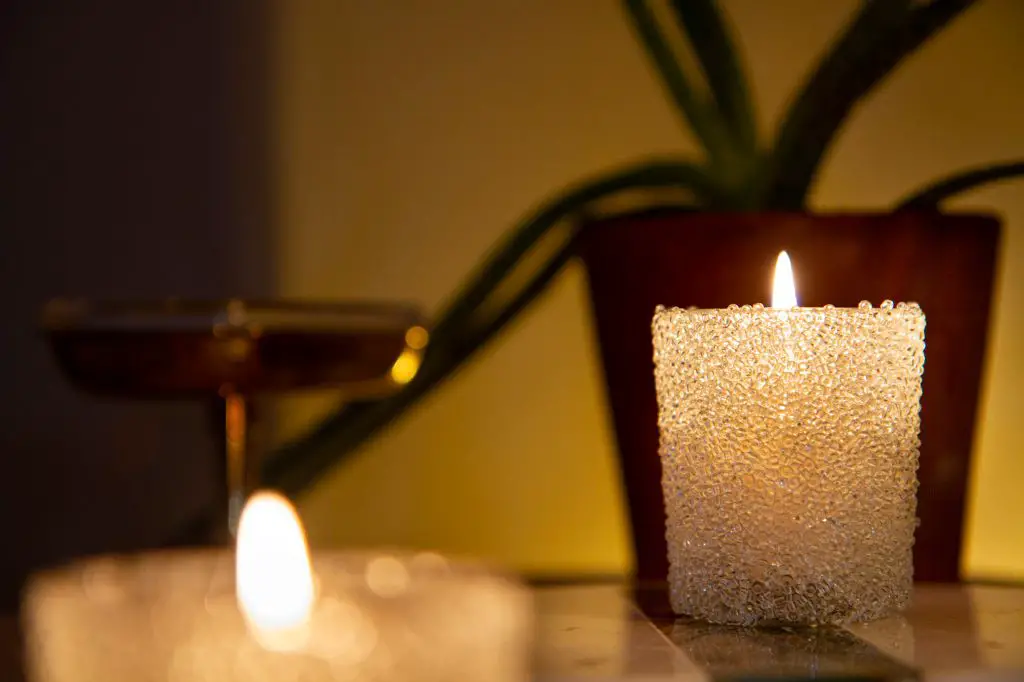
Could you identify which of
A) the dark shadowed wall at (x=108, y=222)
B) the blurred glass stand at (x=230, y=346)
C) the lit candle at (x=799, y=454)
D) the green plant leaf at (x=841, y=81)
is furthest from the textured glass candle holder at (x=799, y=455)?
the dark shadowed wall at (x=108, y=222)

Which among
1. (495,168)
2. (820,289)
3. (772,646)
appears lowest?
(772,646)

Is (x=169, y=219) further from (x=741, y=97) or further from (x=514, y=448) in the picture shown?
(x=741, y=97)

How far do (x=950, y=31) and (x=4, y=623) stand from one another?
60 cm

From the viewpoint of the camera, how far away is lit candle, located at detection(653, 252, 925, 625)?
0.32 meters

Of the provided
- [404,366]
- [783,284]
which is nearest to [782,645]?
[783,284]

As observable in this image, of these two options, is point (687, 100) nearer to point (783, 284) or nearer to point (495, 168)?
point (783, 284)

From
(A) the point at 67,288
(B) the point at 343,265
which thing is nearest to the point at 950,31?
(B) the point at 343,265

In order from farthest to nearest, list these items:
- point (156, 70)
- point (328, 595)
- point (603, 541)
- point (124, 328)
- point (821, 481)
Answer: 1. point (156, 70)
2. point (603, 541)
3. point (124, 328)
4. point (821, 481)
5. point (328, 595)

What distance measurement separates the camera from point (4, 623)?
1.33ft

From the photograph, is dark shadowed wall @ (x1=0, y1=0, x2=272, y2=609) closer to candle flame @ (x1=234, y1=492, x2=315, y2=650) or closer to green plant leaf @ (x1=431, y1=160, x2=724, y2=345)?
green plant leaf @ (x1=431, y1=160, x2=724, y2=345)

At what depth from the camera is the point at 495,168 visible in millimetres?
761

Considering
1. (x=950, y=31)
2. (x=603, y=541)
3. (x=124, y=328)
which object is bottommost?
(x=603, y=541)

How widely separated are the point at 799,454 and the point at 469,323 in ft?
0.75

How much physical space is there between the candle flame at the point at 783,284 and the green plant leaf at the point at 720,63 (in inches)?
5.1
